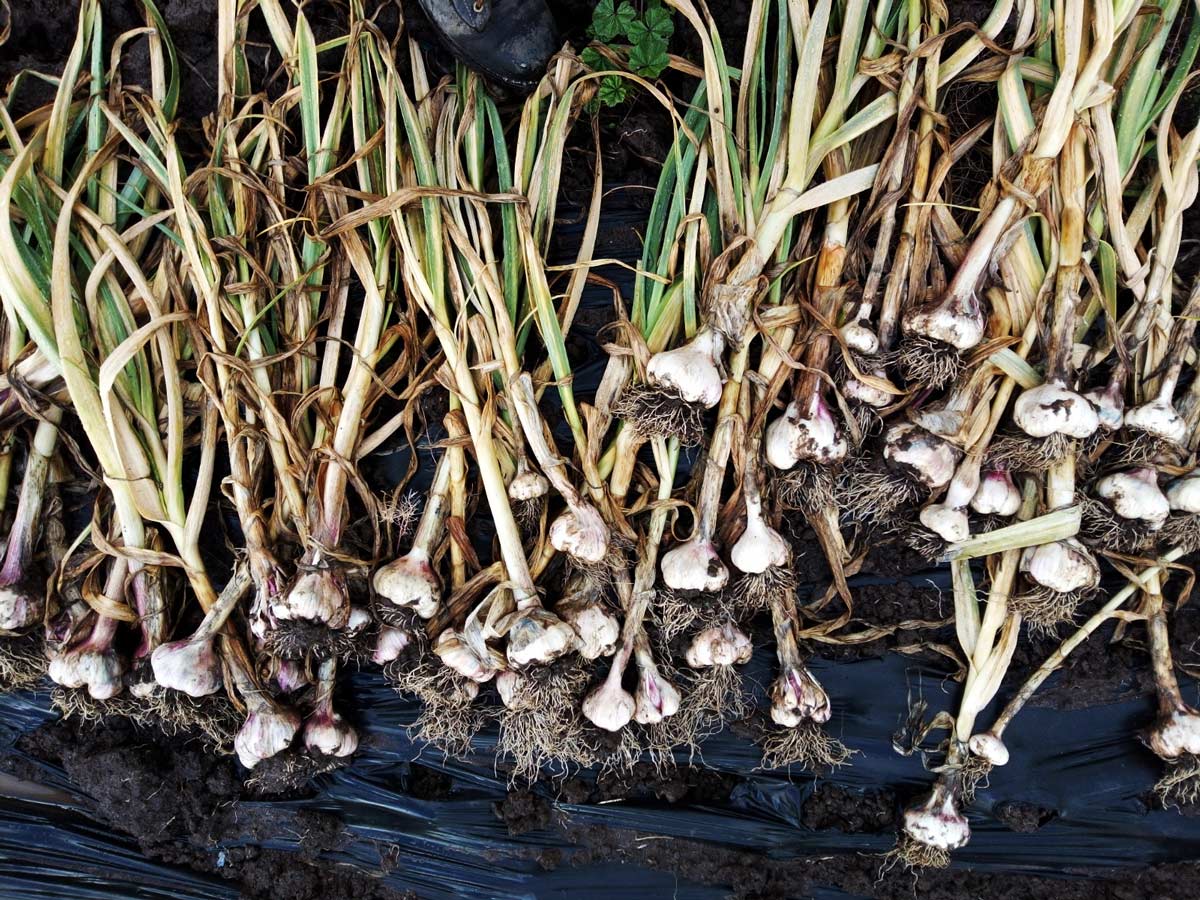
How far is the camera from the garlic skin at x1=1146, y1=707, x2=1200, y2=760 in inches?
49.7

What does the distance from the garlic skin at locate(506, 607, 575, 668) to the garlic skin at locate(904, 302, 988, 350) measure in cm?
77

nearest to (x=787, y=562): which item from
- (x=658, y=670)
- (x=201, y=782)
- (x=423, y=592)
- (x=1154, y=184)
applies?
(x=658, y=670)

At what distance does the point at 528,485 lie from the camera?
3.83ft

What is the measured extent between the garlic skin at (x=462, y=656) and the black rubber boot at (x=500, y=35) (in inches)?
39.0

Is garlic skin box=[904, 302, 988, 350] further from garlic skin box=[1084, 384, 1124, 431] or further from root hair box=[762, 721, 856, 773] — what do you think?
root hair box=[762, 721, 856, 773]

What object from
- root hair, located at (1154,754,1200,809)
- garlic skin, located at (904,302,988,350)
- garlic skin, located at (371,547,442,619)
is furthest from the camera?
root hair, located at (1154,754,1200,809)

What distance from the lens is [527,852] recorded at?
1416 mm

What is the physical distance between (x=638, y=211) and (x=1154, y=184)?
0.91m

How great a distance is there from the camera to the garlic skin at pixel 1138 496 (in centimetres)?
114

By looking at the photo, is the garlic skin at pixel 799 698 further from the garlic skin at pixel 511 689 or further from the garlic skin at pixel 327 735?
the garlic skin at pixel 327 735

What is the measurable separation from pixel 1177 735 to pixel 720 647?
0.88 metres

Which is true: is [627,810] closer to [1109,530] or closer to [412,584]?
[412,584]

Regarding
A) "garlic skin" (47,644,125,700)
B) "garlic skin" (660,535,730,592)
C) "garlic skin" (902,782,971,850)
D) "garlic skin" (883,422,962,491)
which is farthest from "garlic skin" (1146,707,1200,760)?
"garlic skin" (47,644,125,700)

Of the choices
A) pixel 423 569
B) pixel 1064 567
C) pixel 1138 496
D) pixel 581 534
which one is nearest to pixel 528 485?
pixel 581 534
